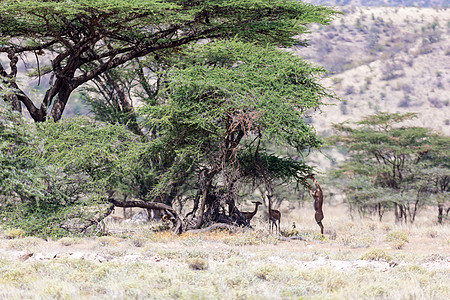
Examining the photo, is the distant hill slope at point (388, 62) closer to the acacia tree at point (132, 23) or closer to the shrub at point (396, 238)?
the acacia tree at point (132, 23)

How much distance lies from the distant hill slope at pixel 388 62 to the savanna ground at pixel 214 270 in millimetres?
46752

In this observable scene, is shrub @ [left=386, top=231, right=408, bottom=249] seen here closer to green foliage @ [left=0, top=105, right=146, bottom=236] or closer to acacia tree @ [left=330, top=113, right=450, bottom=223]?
green foliage @ [left=0, top=105, right=146, bottom=236]

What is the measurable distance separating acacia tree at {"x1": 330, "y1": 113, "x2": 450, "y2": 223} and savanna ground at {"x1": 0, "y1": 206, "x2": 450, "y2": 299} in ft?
43.6

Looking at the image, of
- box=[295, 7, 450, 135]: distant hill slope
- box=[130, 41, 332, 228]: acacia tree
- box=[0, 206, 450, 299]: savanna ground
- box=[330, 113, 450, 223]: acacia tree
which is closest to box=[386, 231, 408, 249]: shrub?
box=[0, 206, 450, 299]: savanna ground

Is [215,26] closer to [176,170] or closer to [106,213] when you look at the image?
[176,170]

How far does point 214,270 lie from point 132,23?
996cm

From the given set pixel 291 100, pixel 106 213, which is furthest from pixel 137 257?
pixel 291 100

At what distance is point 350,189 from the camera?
3036 centimetres

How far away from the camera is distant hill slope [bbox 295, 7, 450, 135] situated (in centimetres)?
6794

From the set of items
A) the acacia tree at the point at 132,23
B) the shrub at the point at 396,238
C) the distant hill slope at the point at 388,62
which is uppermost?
the distant hill slope at the point at 388,62

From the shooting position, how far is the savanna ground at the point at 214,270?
7160 mm

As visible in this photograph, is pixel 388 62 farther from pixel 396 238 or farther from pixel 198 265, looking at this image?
pixel 198 265

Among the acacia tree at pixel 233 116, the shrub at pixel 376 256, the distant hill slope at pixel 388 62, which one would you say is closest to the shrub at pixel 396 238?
the acacia tree at pixel 233 116

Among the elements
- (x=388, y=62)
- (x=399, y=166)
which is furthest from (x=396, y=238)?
Result: (x=388, y=62)
